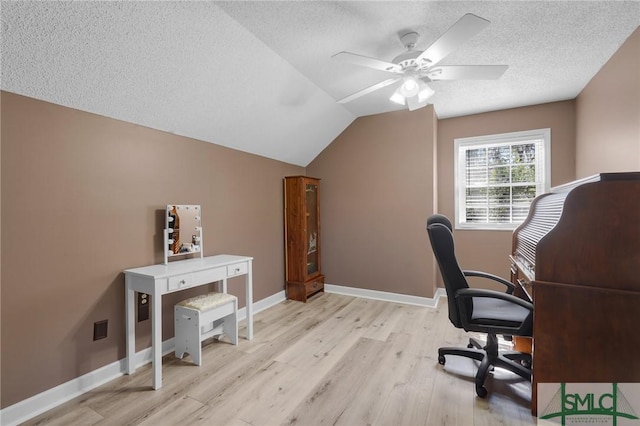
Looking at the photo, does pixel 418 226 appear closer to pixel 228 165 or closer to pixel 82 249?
pixel 228 165

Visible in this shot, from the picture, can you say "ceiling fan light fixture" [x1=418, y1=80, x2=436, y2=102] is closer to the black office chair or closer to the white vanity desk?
the black office chair

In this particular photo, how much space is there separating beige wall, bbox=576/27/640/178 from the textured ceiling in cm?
12

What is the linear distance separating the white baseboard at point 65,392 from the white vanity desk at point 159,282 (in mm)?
98

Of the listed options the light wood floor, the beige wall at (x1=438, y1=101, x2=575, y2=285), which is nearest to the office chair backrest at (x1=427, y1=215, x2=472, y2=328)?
the light wood floor

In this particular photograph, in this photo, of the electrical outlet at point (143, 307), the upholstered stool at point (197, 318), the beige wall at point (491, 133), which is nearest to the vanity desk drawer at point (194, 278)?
the upholstered stool at point (197, 318)

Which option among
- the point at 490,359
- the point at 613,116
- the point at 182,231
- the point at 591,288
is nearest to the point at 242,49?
the point at 182,231

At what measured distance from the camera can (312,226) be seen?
401 cm

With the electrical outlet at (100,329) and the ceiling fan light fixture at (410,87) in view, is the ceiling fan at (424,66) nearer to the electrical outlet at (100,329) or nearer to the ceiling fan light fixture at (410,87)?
the ceiling fan light fixture at (410,87)

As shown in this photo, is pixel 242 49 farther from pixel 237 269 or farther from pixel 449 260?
pixel 449 260

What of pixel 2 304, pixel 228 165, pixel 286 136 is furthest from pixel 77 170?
pixel 286 136

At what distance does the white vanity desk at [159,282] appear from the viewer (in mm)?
1884

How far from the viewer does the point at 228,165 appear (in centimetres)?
302

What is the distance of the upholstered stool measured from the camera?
2168 millimetres

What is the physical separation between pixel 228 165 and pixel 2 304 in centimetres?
196
